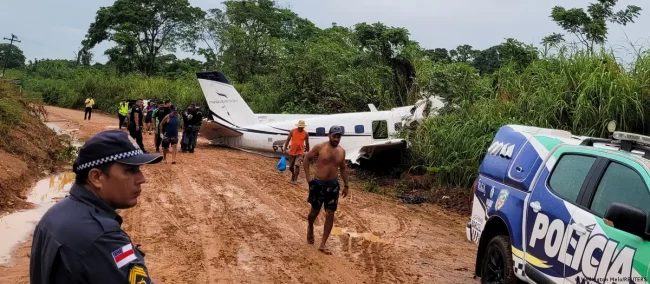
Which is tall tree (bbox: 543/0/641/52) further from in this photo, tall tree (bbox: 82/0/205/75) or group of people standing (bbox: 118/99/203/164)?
tall tree (bbox: 82/0/205/75)

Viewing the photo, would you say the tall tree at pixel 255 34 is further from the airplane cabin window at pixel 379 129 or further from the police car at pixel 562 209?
the police car at pixel 562 209

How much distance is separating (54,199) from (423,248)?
7108 mm

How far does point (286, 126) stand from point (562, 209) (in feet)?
46.3

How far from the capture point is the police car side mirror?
3520 mm

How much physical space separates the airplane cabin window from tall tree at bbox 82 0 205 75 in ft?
123

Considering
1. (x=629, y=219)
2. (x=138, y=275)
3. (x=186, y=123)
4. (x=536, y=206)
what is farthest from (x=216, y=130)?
(x=138, y=275)

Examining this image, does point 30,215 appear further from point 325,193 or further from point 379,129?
point 379,129

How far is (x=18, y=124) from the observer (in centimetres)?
1573

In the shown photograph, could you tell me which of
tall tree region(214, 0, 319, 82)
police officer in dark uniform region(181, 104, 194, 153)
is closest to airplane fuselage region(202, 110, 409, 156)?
police officer in dark uniform region(181, 104, 194, 153)

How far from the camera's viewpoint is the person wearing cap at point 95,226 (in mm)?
1978

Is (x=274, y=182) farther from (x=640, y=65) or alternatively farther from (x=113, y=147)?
(x=113, y=147)

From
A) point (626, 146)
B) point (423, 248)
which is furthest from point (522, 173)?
point (423, 248)

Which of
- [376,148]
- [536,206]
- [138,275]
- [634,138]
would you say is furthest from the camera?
[376,148]

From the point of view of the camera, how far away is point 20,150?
14008 mm
